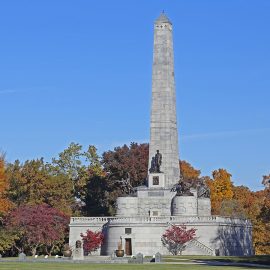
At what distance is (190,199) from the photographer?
244ft

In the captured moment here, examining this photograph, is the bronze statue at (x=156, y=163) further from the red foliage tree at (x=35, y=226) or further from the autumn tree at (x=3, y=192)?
the autumn tree at (x=3, y=192)

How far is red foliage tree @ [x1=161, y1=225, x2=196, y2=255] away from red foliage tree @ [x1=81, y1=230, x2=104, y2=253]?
6823mm

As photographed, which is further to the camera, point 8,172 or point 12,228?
point 8,172

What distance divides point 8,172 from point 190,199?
72.8ft

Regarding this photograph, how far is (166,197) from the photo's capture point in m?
76.0

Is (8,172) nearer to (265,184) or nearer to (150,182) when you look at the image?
(150,182)

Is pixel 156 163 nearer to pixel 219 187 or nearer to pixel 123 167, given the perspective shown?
pixel 123 167

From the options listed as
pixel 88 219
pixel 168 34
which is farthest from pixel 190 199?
pixel 168 34

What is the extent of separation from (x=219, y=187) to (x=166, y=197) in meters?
33.0

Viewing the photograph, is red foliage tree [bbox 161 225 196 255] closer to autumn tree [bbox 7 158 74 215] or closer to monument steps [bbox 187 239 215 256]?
monument steps [bbox 187 239 215 256]

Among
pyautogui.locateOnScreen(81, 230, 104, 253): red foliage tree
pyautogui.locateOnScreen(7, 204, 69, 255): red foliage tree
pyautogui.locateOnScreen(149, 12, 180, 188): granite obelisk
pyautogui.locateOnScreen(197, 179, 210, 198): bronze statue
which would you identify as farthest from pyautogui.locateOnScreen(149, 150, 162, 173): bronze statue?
pyautogui.locateOnScreen(7, 204, 69, 255): red foliage tree

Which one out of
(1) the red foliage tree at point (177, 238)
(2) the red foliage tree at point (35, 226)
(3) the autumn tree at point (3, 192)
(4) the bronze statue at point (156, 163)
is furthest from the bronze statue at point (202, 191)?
(3) the autumn tree at point (3, 192)

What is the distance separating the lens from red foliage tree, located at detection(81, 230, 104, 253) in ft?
244

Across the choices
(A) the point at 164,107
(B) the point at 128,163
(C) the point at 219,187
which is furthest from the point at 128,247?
(C) the point at 219,187
